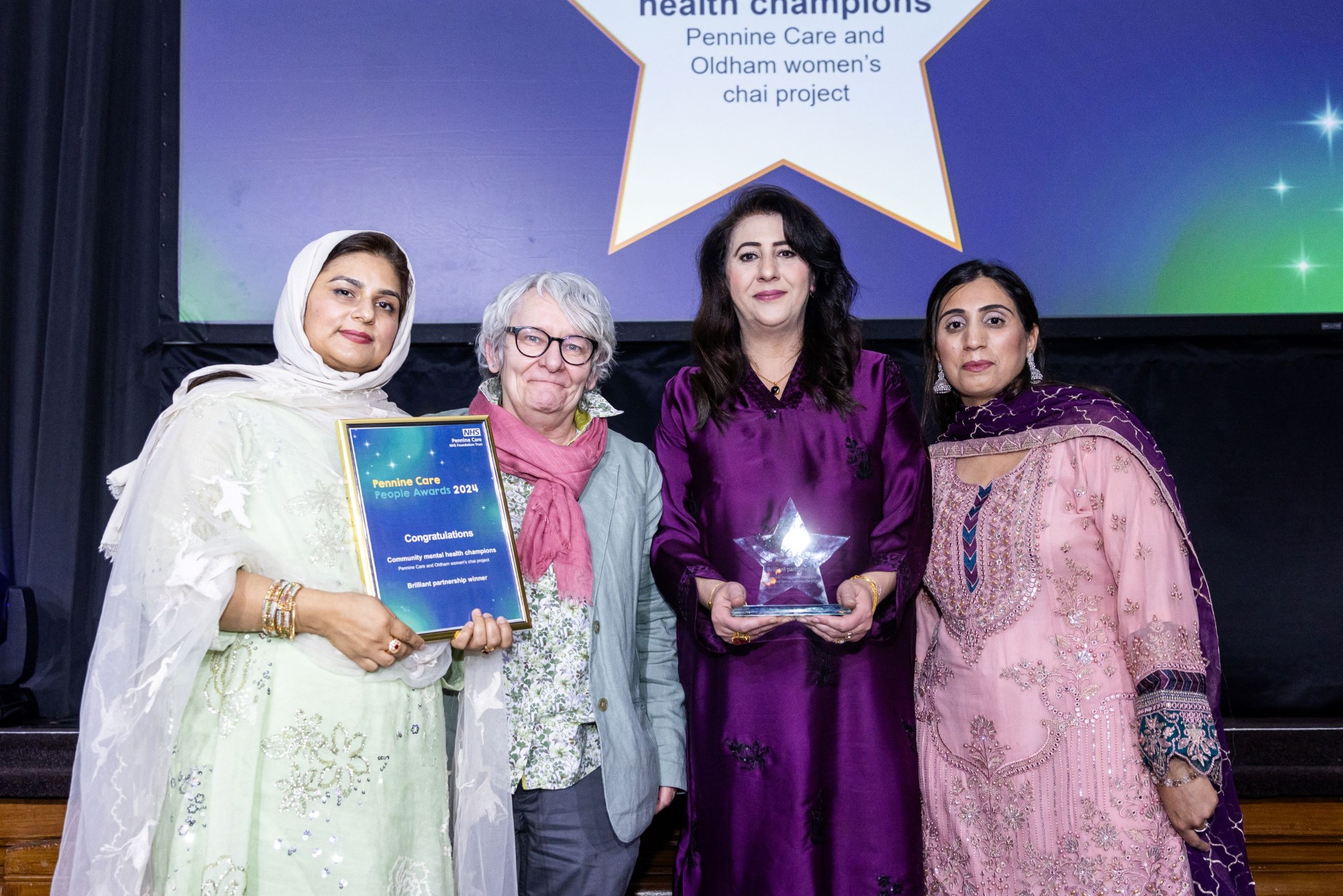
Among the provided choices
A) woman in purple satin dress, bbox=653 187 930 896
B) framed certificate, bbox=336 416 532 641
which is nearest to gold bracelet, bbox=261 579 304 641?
framed certificate, bbox=336 416 532 641

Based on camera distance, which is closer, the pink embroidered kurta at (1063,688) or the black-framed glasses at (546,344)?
the pink embroidered kurta at (1063,688)

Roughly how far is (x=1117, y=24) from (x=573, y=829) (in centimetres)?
260

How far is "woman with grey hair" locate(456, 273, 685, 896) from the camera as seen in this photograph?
65.5 inches

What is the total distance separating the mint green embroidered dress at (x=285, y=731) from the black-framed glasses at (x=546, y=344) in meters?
0.43

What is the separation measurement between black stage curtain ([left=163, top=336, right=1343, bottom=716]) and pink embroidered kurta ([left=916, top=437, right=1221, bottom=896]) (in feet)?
3.19

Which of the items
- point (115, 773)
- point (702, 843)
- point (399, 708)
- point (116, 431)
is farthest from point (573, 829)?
point (116, 431)

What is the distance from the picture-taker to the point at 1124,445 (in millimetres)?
1741

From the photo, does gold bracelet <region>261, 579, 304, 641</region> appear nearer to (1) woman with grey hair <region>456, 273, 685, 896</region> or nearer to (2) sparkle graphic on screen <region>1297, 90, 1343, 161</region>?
(1) woman with grey hair <region>456, 273, 685, 896</region>

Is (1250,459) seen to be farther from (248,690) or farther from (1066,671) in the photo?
(248,690)

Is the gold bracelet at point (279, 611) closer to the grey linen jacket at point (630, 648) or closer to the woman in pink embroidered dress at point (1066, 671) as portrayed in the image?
the grey linen jacket at point (630, 648)

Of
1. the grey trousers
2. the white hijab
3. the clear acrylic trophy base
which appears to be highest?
the white hijab

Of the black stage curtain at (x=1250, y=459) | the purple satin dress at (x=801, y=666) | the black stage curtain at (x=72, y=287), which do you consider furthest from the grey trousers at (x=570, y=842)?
the black stage curtain at (x=72, y=287)

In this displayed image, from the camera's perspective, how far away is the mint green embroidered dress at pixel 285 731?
1.37 metres

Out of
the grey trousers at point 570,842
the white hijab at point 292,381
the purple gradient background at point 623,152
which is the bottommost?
the grey trousers at point 570,842
